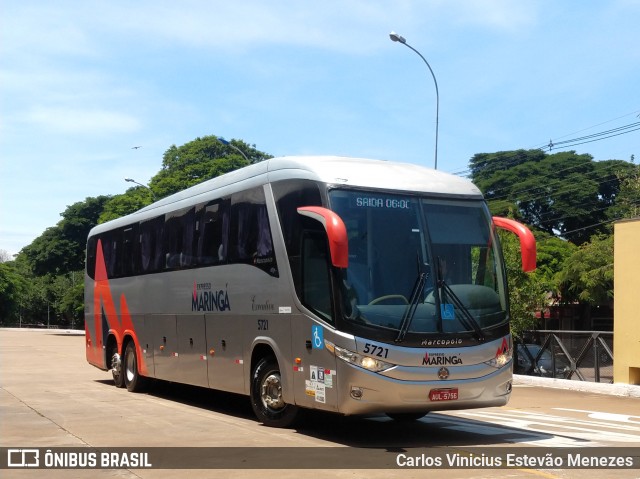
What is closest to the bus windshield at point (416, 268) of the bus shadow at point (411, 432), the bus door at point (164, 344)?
the bus shadow at point (411, 432)

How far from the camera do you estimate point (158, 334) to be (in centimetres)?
1702

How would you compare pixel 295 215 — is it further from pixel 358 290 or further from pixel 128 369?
pixel 128 369

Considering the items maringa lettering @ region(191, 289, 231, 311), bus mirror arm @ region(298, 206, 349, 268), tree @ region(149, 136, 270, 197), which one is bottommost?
maringa lettering @ region(191, 289, 231, 311)

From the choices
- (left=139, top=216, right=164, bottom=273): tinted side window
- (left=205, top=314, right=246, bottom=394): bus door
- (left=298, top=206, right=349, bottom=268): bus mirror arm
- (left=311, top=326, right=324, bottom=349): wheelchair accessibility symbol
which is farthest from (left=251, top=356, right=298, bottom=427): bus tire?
(left=139, top=216, right=164, bottom=273): tinted side window

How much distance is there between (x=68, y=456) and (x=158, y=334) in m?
7.20

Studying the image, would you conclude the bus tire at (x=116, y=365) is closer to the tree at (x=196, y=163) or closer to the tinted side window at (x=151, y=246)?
the tinted side window at (x=151, y=246)

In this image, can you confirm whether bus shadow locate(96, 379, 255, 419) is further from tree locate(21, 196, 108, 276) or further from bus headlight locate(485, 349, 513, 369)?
tree locate(21, 196, 108, 276)

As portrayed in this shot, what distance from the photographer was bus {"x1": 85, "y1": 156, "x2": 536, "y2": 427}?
410 inches

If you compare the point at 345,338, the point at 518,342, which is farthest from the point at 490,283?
the point at 518,342

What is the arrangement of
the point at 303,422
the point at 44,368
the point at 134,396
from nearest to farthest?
the point at 303,422 → the point at 134,396 → the point at 44,368

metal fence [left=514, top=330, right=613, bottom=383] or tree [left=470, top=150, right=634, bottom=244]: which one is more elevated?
tree [left=470, top=150, right=634, bottom=244]

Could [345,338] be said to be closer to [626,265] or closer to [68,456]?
[68,456]

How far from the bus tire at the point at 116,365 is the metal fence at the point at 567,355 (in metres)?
11.1

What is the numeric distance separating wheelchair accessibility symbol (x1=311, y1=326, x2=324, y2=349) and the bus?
0.03 m
